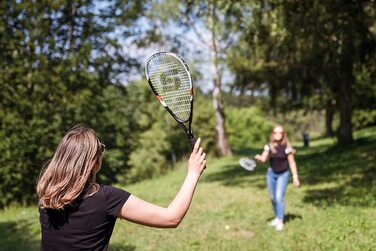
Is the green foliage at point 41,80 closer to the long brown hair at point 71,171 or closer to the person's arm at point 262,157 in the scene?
the person's arm at point 262,157

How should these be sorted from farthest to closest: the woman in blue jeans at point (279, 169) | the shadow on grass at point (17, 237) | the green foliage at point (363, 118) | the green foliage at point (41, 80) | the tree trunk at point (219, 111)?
the green foliage at point (363, 118), the tree trunk at point (219, 111), the green foliage at point (41, 80), the woman in blue jeans at point (279, 169), the shadow on grass at point (17, 237)

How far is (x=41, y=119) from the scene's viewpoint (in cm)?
1548

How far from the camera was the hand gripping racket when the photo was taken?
13.5ft

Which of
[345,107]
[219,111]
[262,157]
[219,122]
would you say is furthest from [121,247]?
[219,122]

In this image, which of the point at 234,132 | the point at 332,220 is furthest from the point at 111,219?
the point at 234,132

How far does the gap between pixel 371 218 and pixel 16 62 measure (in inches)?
429

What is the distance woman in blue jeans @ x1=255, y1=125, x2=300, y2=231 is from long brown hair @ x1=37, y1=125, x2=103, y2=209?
644cm

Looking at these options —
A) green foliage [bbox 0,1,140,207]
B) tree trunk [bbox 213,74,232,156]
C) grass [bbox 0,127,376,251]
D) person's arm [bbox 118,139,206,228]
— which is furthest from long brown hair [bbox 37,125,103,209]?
tree trunk [bbox 213,74,232,156]

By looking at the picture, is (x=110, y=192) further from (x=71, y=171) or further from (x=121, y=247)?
(x=121, y=247)

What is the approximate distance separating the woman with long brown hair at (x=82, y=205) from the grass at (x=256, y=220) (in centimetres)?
543

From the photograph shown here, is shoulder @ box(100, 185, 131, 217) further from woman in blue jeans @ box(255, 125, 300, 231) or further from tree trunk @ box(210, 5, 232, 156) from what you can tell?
tree trunk @ box(210, 5, 232, 156)

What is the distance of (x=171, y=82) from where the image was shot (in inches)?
169

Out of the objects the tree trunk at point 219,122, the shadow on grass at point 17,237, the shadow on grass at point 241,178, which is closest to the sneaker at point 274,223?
the shadow on grass at point 17,237

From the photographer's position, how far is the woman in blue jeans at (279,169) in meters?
9.17
